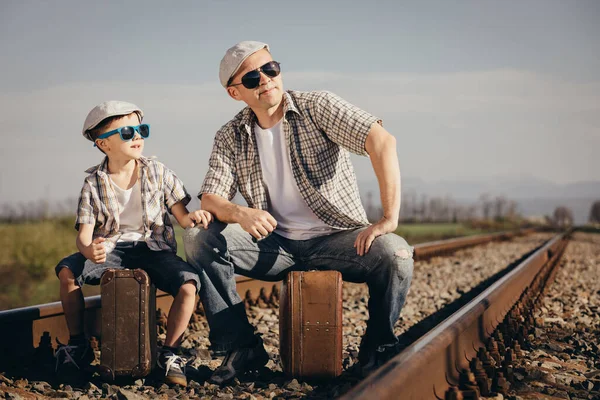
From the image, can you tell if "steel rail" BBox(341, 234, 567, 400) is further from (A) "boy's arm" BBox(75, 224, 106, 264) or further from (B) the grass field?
(B) the grass field

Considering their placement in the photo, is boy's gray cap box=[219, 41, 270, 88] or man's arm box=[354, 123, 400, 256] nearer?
man's arm box=[354, 123, 400, 256]

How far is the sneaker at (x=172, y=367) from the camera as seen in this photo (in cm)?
329

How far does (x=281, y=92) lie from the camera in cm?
382

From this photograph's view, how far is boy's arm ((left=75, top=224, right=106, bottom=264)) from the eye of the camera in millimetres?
3467

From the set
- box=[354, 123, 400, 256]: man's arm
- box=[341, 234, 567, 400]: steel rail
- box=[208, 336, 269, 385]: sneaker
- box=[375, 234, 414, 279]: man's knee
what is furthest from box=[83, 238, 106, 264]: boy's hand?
box=[341, 234, 567, 400]: steel rail

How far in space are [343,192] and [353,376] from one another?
38.5 inches

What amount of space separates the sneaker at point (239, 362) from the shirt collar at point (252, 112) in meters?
1.13

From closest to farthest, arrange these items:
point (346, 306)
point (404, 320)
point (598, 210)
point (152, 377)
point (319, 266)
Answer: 1. point (152, 377)
2. point (319, 266)
3. point (404, 320)
4. point (346, 306)
5. point (598, 210)

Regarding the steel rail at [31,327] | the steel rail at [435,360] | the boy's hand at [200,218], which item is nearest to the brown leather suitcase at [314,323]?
the steel rail at [435,360]

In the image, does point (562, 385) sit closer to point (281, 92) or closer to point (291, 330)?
point (291, 330)

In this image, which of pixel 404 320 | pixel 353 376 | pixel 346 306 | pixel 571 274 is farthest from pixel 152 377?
pixel 571 274

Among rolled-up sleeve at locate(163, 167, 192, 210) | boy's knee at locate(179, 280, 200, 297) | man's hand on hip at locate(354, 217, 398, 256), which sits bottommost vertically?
boy's knee at locate(179, 280, 200, 297)

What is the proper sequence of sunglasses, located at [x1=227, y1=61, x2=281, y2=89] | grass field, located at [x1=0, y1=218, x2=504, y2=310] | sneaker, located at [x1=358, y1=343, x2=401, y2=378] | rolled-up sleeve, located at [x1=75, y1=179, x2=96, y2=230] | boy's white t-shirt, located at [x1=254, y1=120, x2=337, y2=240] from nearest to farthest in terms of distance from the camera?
sneaker, located at [x1=358, y1=343, x2=401, y2=378] → rolled-up sleeve, located at [x1=75, y1=179, x2=96, y2=230] → sunglasses, located at [x1=227, y1=61, x2=281, y2=89] → boy's white t-shirt, located at [x1=254, y1=120, x2=337, y2=240] → grass field, located at [x1=0, y1=218, x2=504, y2=310]

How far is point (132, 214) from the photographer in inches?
148
